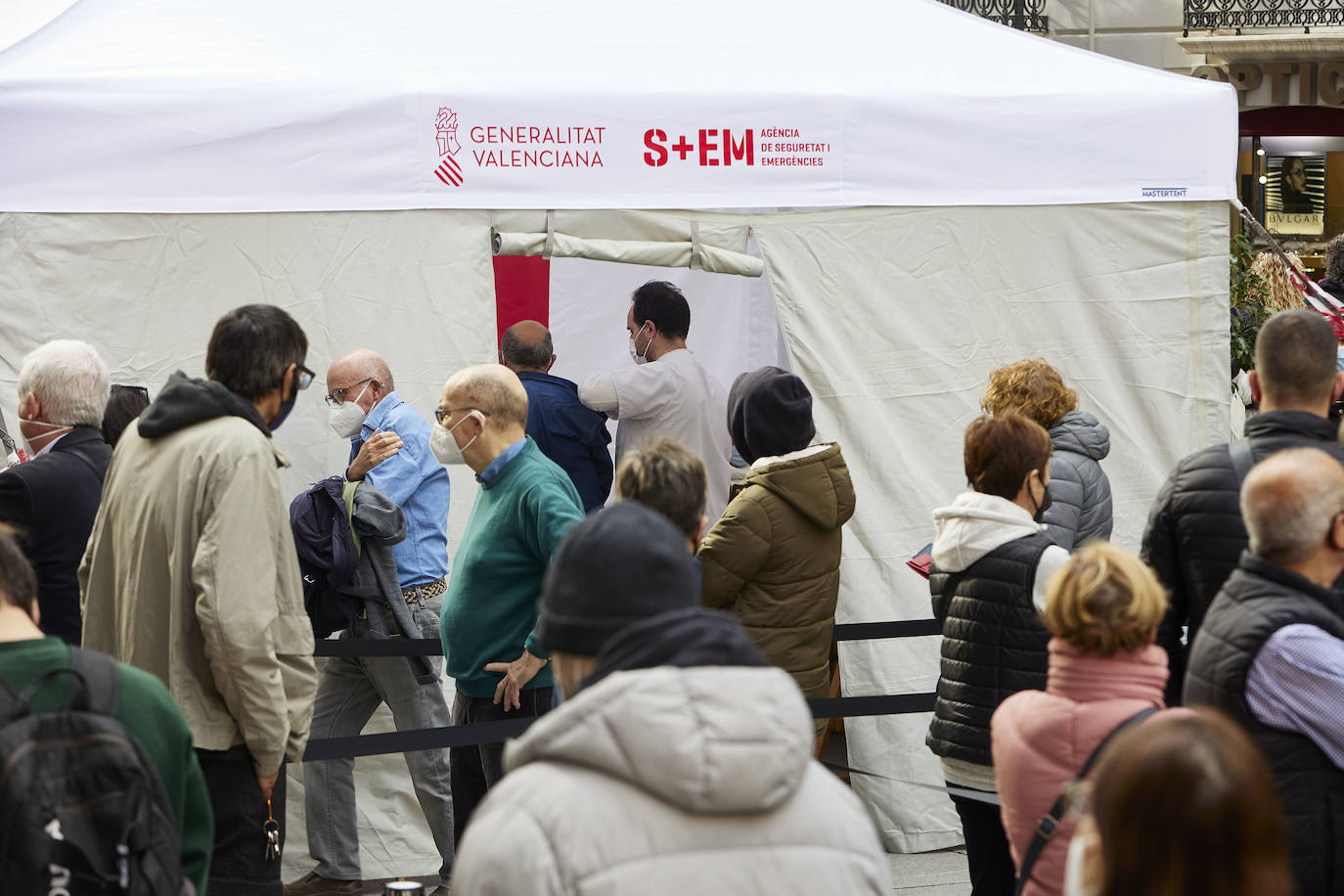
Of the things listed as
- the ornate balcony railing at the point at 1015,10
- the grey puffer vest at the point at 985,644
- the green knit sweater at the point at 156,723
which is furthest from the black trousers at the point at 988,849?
the ornate balcony railing at the point at 1015,10

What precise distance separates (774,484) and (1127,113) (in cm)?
231

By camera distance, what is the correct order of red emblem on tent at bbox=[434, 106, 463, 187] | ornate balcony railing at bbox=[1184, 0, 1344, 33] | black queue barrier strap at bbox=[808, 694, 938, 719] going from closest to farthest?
1. black queue barrier strap at bbox=[808, 694, 938, 719]
2. red emblem on tent at bbox=[434, 106, 463, 187]
3. ornate balcony railing at bbox=[1184, 0, 1344, 33]

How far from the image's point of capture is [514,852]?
1.60 meters

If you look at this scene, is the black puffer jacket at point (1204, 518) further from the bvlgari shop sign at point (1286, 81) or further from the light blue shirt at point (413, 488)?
the bvlgari shop sign at point (1286, 81)

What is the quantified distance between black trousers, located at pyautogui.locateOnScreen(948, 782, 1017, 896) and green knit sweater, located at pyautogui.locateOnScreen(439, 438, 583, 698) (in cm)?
122

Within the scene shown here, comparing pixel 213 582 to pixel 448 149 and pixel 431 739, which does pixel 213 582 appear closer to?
pixel 431 739

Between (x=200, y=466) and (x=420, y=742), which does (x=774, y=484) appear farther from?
(x=200, y=466)

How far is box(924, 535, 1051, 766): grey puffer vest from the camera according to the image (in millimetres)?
3545

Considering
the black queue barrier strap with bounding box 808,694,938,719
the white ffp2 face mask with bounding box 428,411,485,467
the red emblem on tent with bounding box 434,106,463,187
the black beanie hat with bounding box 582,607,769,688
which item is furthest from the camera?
the red emblem on tent with bounding box 434,106,463,187

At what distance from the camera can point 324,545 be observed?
5043 millimetres

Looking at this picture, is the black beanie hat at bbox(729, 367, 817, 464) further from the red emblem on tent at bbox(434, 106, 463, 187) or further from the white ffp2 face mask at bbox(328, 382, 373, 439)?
the white ffp2 face mask at bbox(328, 382, 373, 439)

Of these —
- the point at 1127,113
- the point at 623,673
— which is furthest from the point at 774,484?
the point at 623,673

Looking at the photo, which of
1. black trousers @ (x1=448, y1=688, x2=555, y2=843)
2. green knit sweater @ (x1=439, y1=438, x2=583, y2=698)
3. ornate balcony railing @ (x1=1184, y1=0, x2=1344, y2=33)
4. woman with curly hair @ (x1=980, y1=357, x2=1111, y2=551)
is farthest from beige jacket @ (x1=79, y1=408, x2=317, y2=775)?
ornate balcony railing @ (x1=1184, y1=0, x2=1344, y2=33)

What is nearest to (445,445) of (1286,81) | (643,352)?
(643,352)
